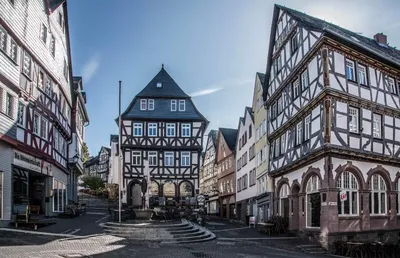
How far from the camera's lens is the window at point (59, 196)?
2798cm

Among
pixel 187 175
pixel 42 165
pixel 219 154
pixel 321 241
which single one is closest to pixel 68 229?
pixel 42 165

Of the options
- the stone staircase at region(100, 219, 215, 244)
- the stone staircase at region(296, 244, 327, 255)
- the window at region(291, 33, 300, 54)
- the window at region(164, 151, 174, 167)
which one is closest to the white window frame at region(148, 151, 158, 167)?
the window at region(164, 151, 174, 167)

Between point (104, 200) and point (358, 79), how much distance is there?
35044 mm

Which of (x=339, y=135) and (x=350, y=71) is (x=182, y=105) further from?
(x=339, y=135)

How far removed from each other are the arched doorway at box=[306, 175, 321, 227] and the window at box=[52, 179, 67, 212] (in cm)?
1557

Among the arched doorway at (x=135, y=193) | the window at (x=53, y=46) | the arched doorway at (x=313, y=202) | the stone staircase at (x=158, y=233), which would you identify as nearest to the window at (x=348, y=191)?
the arched doorway at (x=313, y=202)

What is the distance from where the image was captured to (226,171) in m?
52.4

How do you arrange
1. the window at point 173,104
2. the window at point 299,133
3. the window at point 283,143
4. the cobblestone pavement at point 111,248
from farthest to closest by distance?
the window at point 173,104, the window at point 283,143, the window at point 299,133, the cobblestone pavement at point 111,248

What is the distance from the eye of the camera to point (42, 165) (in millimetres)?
24547

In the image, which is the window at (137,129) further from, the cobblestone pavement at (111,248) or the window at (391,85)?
the window at (391,85)

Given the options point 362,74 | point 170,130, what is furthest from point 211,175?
point 362,74

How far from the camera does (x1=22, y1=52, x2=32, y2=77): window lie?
2176 centimetres

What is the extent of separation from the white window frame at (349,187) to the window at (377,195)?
1114 mm

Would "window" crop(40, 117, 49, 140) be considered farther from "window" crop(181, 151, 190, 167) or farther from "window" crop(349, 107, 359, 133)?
"window" crop(181, 151, 190, 167)
